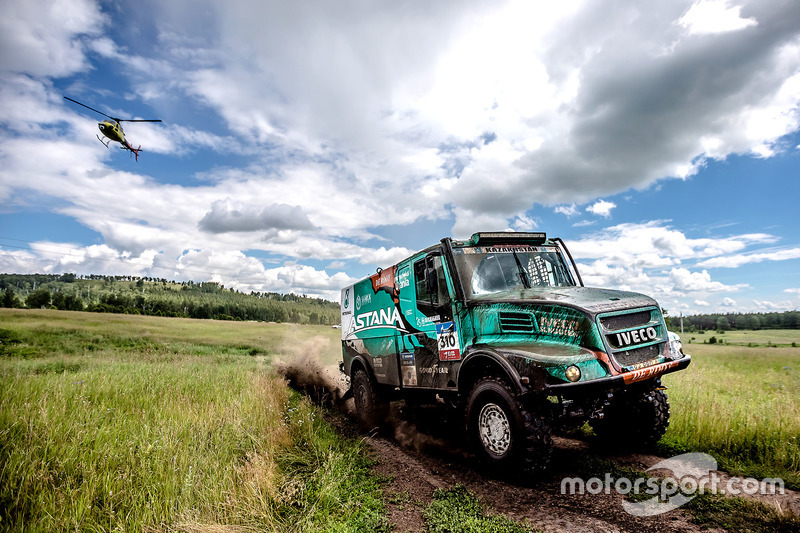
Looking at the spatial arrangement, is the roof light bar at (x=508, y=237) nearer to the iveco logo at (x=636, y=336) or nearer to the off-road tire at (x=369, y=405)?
the iveco logo at (x=636, y=336)

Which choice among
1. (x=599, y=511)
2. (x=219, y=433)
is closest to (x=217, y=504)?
(x=219, y=433)

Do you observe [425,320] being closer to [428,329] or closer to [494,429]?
[428,329]

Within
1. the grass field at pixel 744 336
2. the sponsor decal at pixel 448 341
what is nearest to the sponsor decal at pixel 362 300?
the sponsor decal at pixel 448 341

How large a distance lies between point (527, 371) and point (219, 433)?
17.3 feet

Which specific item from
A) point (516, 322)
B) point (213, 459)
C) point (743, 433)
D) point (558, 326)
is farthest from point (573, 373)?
point (213, 459)

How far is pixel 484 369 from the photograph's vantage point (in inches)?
213

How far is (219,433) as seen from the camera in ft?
21.8

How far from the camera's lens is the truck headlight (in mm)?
4320

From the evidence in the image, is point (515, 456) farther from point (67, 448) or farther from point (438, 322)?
point (67, 448)

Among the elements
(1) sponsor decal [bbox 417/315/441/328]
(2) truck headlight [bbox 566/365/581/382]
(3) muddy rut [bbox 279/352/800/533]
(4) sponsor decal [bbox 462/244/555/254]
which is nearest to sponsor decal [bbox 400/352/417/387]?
(1) sponsor decal [bbox 417/315/441/328]

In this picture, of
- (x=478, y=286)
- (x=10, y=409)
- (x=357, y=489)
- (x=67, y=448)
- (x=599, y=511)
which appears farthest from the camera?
(x=10, y=409)

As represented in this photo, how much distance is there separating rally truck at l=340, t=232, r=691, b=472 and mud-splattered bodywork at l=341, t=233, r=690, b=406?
17mm

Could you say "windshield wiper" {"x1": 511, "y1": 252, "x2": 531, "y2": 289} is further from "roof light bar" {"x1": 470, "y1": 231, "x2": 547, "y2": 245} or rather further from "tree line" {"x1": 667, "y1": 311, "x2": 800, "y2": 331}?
"tree line" {"x1": 667, "y1": 311, "x2": 800, "y2": 331}

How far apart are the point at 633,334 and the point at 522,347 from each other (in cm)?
144
